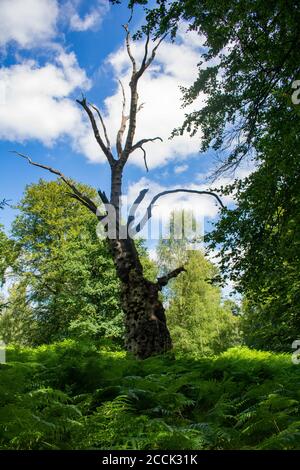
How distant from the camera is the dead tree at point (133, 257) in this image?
882 centimetres

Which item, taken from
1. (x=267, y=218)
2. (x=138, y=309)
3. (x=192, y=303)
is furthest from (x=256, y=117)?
(x=192, y=303)

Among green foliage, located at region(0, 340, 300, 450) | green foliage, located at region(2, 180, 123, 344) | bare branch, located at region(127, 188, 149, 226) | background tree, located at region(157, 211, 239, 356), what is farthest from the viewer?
background tree, located at region(157, 211, 239, 356)

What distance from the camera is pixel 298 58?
6.80m

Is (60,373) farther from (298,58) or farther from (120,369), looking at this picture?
(298,58)

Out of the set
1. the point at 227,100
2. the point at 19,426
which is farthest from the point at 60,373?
the point at 227,100

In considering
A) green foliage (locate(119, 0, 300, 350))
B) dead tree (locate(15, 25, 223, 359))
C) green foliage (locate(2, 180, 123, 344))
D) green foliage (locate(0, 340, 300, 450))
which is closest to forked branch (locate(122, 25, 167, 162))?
dead tree (locate(15, 25, 223, 359))

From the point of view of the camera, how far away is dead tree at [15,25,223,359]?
882 centimetres

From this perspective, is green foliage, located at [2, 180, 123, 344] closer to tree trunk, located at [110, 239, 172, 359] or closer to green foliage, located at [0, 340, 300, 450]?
tree trunk, located at [110, 239, 172, 359]

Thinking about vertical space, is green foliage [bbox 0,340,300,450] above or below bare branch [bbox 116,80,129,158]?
below

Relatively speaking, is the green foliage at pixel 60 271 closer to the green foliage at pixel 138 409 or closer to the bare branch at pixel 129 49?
the bare branch at pixel 129 49

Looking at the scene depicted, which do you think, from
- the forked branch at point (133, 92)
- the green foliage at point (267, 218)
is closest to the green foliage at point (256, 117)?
the green foliage at point (267, 218)

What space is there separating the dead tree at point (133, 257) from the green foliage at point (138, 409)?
134 inches

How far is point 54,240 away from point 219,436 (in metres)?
23.0

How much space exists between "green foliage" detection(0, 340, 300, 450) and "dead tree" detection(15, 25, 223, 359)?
11.2 feet
